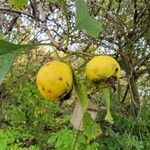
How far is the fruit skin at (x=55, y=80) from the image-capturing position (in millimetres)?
668

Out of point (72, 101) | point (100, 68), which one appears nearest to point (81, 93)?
point (100, 68)

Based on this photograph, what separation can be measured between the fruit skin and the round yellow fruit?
1.2 inches

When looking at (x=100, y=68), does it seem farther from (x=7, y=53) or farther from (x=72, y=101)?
(x=72, y=101)

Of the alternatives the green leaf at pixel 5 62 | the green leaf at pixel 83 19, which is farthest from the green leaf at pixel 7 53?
the green leaf at pixel 83 19

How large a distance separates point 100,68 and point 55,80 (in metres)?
0.07

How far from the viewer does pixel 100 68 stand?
0.69m

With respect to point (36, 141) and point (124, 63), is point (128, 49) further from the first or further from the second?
point (36, 141)

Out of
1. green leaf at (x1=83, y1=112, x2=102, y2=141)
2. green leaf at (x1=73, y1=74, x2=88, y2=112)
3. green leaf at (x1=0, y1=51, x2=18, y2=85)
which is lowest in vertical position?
green leaf at (x1=83, y1=112, x2=102, y2=141)

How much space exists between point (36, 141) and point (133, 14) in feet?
3.58

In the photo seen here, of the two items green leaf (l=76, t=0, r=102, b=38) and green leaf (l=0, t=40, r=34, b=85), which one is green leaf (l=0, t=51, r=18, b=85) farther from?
green leaf (l=76, t=0, r=102, b=38)

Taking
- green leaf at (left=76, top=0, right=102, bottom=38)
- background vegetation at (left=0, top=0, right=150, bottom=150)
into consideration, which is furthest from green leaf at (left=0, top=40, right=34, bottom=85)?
background vegetation at (left=0, top=0, right=150, bottom=150)

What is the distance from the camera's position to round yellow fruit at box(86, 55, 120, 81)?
0.69 meters

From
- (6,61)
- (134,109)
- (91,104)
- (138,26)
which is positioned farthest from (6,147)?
(6,61)

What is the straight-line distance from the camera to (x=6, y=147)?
8.02ft
